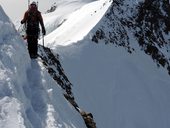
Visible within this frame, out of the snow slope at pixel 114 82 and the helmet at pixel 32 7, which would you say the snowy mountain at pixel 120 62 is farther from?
the helmet at pixel 32 7

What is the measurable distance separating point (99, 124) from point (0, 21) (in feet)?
61.1

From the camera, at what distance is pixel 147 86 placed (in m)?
38.9

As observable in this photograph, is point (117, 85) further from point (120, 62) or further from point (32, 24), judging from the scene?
point (32, 24)

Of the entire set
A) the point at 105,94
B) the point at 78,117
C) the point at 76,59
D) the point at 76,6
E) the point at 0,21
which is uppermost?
the point at 0,21

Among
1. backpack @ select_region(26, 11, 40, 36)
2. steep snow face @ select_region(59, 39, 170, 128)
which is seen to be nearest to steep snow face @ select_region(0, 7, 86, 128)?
backpack @ select_region(26, 11, 40, 36)

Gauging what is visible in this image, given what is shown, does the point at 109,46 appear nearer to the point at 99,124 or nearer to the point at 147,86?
the point at 147,86

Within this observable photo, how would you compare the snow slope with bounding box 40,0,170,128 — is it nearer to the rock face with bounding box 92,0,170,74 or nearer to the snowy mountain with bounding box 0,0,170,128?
the snowy mountain with bounding box 0,0,170,128

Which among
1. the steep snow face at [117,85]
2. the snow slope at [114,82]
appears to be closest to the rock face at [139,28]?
the snow slope at [114,82]

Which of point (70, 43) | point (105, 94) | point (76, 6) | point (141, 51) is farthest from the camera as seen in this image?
point (76, 6)

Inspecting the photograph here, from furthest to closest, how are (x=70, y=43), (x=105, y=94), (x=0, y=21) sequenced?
(x=70, y=43) → (x=105, y=94) → (x=0, y=21)

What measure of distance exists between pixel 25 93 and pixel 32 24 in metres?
4.44

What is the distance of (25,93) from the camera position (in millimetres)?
12305

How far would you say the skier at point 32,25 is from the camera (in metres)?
15.9

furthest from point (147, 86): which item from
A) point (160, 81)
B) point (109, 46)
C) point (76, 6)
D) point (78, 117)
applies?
point (76, 6)
